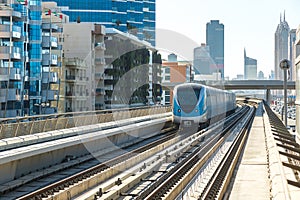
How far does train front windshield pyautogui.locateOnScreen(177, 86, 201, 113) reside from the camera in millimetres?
30578

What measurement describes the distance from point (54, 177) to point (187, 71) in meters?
115

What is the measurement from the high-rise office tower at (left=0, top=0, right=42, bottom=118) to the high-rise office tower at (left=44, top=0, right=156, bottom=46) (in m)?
38.9

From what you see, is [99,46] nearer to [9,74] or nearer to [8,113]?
[9,74]

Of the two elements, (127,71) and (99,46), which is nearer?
(99,46)

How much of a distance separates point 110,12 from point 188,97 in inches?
2543

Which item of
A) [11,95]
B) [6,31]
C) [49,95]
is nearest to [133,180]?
[11,95]

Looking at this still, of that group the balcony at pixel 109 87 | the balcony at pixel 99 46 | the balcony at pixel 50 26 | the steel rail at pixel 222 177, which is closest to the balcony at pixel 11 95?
the balcony at pixel 50 26

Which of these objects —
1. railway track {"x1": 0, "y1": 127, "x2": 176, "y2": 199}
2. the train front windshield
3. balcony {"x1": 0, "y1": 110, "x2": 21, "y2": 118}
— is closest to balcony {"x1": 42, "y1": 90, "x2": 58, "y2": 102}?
balcony {"x1": 0, "y1": 110, "x2": 21, "y2": 118}

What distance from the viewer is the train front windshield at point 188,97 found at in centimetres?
3058

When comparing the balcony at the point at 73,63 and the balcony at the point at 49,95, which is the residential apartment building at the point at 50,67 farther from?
the balcony at the point at 73,63

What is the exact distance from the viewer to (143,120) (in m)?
32.8

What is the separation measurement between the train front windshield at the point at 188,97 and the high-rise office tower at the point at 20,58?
11989 mm

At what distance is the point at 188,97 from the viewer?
3072cm

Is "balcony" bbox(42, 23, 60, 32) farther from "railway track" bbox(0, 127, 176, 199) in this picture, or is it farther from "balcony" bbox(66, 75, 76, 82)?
"railway track" bbox(0, 127, 176, 199)
